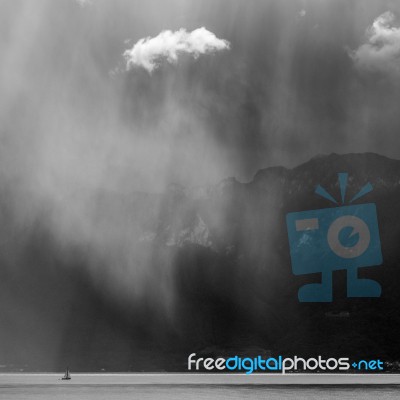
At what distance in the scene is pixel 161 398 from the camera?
118 m

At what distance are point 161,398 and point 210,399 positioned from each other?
7.85 m

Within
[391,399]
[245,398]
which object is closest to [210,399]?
[245,398]

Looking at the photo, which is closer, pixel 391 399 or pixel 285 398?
pixel 391 399

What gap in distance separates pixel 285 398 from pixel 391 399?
54.0 ft

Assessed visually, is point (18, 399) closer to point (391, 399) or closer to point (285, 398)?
point (285, 398)

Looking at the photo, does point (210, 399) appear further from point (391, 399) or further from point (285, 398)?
point (391, 399)

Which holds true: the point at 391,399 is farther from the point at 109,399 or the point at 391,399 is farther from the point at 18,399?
the point at 18,399

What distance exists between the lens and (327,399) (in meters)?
113

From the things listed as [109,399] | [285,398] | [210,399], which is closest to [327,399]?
[285,398]

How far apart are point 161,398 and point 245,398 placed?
1337 centimetres

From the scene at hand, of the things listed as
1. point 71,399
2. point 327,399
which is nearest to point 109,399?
point 71,399

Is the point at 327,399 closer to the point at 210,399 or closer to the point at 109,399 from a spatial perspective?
the point at 210,399

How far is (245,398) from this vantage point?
392ft

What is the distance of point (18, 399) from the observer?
111938mm
